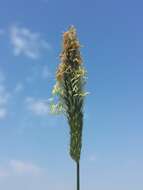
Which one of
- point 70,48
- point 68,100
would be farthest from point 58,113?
point 70,48

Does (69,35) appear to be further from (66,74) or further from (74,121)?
(74,121)

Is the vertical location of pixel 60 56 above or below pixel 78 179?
above

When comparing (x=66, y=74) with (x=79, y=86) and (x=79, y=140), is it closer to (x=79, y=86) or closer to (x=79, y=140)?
(x=79, y=86)

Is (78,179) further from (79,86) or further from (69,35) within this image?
(69,35)

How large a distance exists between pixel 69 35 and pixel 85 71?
2998 millimetres

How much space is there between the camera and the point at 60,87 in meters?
56.7

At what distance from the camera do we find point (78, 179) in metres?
54.6

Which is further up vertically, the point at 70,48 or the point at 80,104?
the point at 70,48

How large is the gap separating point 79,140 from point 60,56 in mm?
6442

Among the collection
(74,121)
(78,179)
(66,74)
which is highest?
(66,74)

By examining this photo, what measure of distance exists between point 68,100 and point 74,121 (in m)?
1.74

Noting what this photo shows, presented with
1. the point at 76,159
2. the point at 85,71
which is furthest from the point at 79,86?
the point at 76,159

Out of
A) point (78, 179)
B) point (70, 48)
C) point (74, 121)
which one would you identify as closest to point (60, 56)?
point (70, 48)

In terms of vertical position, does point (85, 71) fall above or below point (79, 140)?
above
